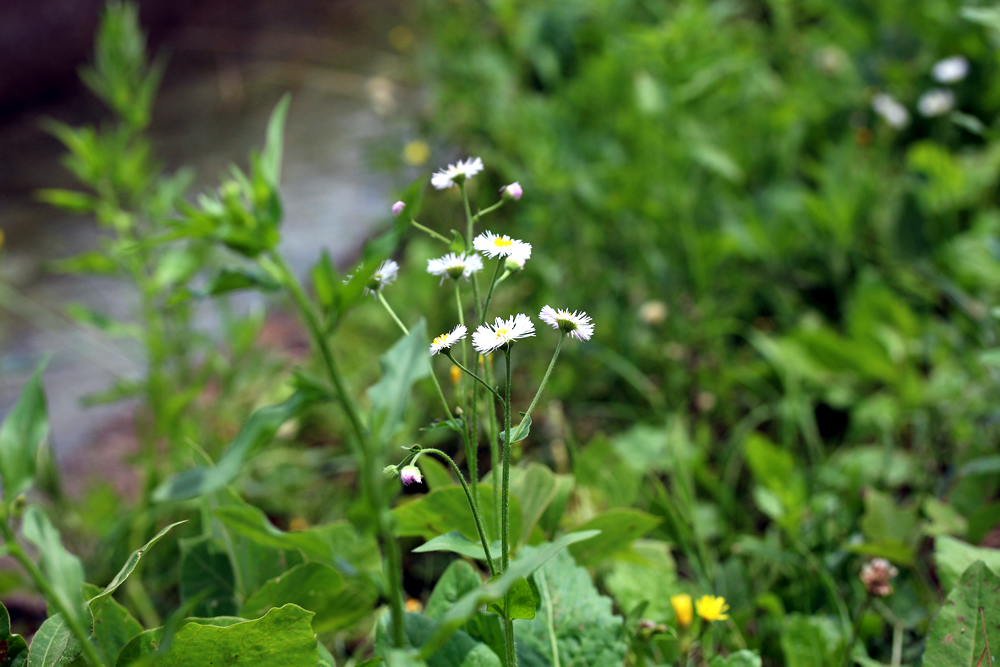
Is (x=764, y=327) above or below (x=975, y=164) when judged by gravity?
below

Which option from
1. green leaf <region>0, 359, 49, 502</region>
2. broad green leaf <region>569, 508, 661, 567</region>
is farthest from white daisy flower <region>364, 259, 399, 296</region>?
broad green leaf <region>569, 508, 661, 567</region>

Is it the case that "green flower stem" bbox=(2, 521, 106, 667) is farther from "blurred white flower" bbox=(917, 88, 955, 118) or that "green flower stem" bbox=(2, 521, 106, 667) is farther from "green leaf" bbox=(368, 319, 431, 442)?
"blurred white flower" bbox=(917, 88, 955, 118)

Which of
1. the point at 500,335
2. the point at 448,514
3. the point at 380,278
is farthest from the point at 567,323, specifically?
the point at 448,514

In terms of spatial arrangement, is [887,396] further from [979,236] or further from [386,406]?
[386,406]

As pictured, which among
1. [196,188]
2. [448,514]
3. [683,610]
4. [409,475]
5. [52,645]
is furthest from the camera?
[196,188]

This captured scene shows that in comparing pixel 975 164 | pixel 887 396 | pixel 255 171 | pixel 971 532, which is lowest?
pixel 971 532

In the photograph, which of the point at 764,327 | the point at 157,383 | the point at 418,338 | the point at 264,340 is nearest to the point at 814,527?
the point at 764,327

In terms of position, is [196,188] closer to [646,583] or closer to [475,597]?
[646,583]
